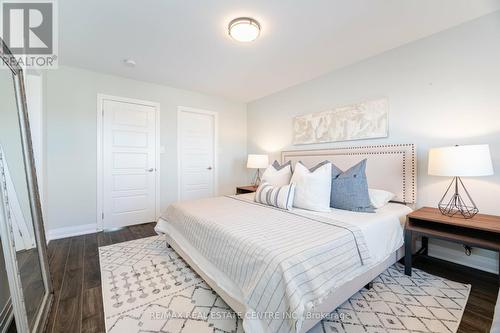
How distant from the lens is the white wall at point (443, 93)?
6.38 ft

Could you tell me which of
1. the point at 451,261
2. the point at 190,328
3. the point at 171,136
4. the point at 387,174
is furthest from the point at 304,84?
the point at 190,328

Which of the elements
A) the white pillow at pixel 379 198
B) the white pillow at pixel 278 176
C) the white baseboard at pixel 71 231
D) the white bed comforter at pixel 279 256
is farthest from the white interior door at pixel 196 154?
the white pillow at pixel 379 198

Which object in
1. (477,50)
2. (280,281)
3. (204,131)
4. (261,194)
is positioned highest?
(477,50)

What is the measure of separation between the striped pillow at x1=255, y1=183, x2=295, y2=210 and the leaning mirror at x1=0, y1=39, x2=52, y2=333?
1910mm

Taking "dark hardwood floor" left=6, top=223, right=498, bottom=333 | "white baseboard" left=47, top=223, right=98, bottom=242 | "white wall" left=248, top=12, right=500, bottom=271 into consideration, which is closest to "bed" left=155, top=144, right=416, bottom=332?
"white wall" left=248, top=12, right=500, bottom=271

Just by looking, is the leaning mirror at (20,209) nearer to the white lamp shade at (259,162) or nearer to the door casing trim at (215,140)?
the door casing trim at (215,140)

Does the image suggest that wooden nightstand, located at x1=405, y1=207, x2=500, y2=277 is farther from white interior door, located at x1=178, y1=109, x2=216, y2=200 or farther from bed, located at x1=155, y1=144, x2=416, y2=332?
white interior door, located at x1=178, y1=109, x2=216, y2=200

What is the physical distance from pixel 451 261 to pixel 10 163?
3.88 m

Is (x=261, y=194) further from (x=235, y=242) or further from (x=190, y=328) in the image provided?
(x=190, y=328)

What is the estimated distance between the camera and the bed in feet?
3.72

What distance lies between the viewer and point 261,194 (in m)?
2.48

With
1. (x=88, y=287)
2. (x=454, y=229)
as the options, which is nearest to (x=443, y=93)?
(x=454, y=229)

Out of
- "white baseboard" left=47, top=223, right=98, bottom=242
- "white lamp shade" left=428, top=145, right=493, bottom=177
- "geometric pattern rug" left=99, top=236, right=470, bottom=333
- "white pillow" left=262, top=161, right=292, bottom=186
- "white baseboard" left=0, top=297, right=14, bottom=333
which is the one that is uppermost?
"white lamp shade" left=428, top=145, right=493, bottom=177

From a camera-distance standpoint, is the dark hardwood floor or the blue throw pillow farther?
the blue throw pillow
